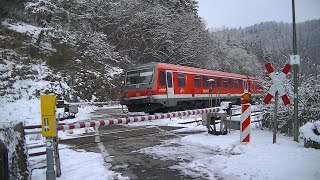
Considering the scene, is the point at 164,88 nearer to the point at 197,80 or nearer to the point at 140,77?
the point at 140,77

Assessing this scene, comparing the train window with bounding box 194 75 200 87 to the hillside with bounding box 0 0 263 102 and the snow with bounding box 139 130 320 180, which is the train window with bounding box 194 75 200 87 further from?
the snow with bounding box 139 130 320 180

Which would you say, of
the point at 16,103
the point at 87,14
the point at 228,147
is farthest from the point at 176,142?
the point at 87,14

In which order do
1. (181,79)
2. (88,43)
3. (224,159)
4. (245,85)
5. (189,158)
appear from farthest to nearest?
(88,43) < (245,85) < (181,79) < (189,158) < (224,159)

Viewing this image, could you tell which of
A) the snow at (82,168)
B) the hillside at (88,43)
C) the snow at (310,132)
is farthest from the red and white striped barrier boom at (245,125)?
the hillside at (88,43)

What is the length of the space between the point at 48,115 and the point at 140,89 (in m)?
13.5

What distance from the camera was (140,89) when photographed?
1873 cm

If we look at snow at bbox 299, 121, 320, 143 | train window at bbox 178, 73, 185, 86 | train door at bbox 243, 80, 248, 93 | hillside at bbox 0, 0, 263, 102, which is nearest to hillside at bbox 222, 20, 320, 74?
snow at bbox 299, 121, 320, 143

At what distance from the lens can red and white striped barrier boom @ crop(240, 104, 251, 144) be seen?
29.0ft

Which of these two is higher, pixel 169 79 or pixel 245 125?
pixel 169 79

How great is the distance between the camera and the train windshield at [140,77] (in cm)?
1848

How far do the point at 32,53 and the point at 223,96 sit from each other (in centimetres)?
1476

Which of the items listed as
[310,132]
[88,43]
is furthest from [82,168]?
[88,43]

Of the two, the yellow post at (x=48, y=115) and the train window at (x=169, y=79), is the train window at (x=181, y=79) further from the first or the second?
the yellow post at (x=48, y=115)

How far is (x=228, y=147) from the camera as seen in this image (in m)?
8.55
